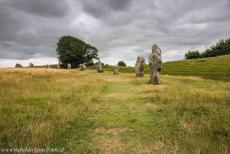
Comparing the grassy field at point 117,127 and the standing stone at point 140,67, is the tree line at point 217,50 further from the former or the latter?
the grassy field at point 117,127

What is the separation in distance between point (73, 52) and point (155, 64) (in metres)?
63.3

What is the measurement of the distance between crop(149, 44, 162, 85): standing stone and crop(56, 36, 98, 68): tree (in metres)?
61.5

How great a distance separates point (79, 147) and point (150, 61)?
68.1 ft

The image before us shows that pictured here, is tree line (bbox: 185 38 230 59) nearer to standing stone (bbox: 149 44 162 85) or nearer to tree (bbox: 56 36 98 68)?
tree (bbox: 56 36 98 68)

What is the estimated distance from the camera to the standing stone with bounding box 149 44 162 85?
25.5 metres

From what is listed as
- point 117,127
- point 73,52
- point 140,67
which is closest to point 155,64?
point 140,67

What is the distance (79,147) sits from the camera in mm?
6883

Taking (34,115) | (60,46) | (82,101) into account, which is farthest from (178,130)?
(60,46)

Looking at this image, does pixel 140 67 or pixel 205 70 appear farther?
pixel 205 70

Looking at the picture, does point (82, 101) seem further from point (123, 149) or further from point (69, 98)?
point (123, 149)

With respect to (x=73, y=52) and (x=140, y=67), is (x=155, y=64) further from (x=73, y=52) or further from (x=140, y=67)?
(x=73, y=52)

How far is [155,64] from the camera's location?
2636 cm

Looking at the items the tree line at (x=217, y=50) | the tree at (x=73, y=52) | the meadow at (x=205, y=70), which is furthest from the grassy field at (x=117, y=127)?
the tree line at (x=217, y=50)

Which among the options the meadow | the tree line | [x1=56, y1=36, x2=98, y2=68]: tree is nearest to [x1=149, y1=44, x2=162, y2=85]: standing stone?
the meadow
